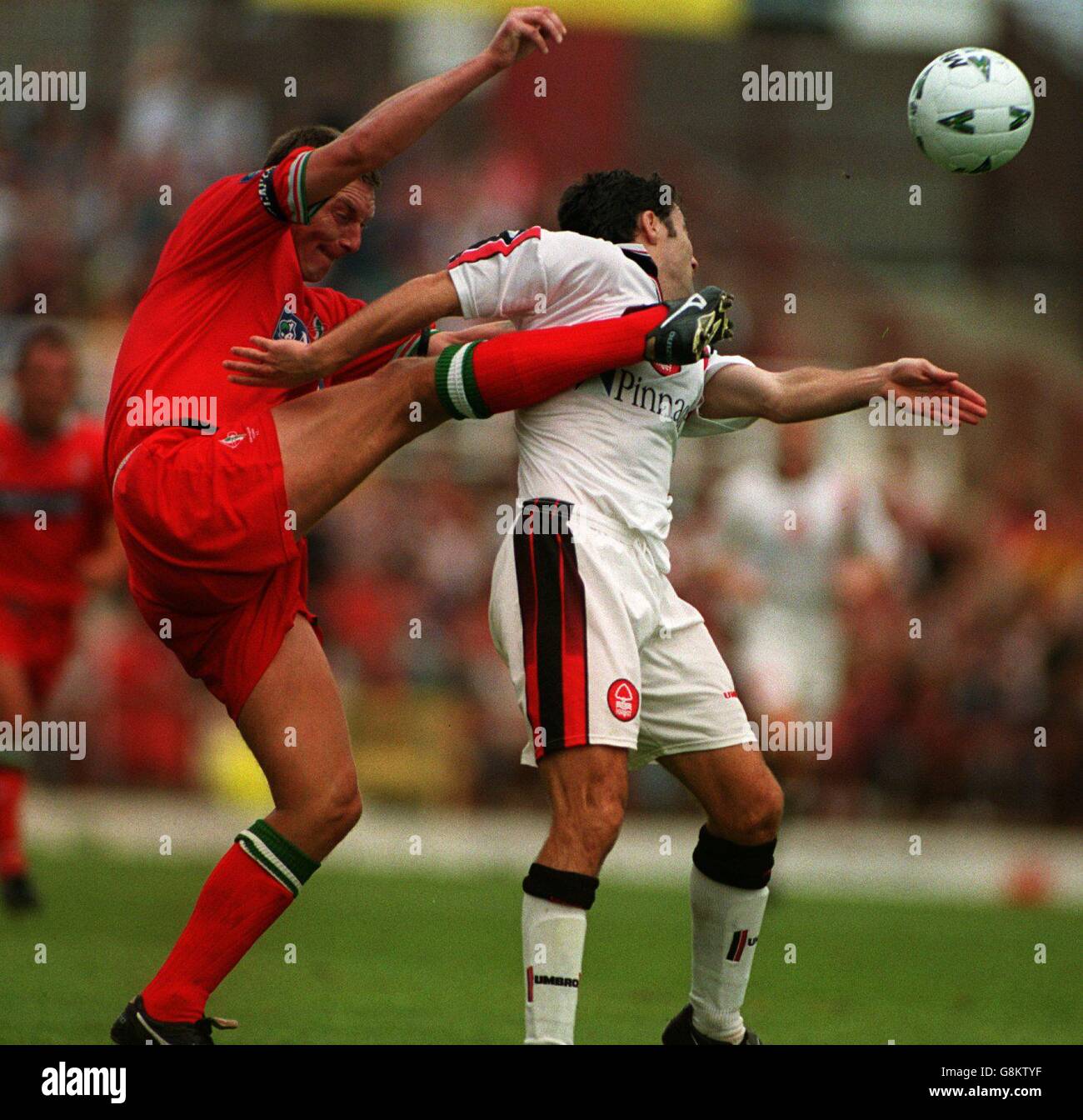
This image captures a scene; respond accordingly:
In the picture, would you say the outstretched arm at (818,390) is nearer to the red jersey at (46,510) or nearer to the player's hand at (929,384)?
the player's hand at (929,384)

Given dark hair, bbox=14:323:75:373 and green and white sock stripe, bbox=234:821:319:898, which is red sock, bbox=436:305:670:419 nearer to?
green and white sock stripe, bbox=234:821:319:898

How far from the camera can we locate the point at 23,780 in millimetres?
9477

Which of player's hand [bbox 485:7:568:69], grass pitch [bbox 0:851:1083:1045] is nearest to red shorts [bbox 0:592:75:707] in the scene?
grass pitch [bbox 0:851:1083:1045]

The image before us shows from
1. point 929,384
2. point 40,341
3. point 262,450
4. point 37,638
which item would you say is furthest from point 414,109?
point 37,638

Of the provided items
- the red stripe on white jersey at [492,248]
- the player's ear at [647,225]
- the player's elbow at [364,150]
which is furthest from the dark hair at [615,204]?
the player's elbow at [364,150]

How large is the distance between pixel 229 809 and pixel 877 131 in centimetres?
1181

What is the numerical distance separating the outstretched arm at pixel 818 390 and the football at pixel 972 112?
775mm

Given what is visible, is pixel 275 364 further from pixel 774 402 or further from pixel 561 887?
pixel 561 887

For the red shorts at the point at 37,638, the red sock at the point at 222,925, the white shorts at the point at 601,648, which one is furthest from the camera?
the red shorts at the point at 37,638

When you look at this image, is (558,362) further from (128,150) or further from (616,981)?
(128,150)

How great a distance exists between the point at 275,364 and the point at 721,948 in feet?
7.37

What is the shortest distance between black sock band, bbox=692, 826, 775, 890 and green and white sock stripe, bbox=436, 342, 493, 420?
1.53 meters

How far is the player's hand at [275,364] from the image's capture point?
215 inches
